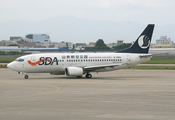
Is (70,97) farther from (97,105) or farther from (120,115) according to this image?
(120,115)

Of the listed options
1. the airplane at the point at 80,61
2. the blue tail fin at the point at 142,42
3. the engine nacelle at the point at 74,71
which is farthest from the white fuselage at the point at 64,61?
the engine nacelle at the point at 74,71

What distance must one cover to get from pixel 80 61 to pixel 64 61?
7.80 feet

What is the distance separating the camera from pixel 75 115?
15430 mm

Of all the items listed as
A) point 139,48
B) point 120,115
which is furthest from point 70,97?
point 139,48

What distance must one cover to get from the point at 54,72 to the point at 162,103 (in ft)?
81.4

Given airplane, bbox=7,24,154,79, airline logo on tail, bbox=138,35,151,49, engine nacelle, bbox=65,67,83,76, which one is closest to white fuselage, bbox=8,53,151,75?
airplane, bbox=7,24,154,79

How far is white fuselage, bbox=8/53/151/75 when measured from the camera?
132 ft

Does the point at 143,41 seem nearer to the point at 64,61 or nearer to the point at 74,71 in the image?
the point at 74,71

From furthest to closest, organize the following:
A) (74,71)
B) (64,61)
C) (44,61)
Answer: (64,61) < (44,61) < (74,71)

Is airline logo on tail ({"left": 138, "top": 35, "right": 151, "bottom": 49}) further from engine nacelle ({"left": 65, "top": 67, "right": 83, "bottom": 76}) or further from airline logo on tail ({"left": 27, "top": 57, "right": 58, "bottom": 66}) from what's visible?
airline logo on tail ({"left": 27, "top": 57, "right": 58, "bottom": 66})

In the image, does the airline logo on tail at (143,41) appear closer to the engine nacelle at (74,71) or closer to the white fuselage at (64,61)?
A: the white fuselage at (64,61)

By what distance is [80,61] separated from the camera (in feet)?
138

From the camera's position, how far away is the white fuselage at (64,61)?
132 feet

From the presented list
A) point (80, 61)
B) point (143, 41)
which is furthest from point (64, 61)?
point (143, 41)
